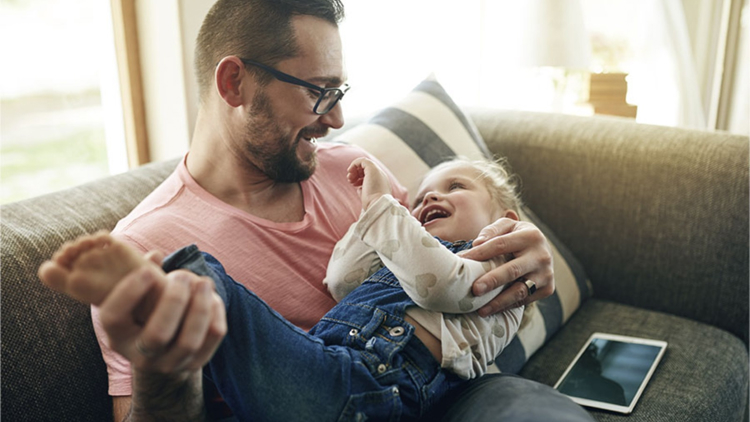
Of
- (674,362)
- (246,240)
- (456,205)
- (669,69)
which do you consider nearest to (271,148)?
(246,240)

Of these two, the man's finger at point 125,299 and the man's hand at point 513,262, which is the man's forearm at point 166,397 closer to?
the man's finger at point 125,299

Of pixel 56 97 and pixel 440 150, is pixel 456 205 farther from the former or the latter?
pixel 56 97

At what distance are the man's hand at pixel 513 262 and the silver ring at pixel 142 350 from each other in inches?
22.8

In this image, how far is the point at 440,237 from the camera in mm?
1362

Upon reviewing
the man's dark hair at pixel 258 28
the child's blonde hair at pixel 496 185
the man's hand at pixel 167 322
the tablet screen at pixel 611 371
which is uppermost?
the man's dark hair at pixel 258 28

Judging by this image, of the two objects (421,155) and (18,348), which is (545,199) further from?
(18,348)

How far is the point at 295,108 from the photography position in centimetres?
134

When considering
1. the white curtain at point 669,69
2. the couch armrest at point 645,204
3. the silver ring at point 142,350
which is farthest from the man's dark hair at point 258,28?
the white curtain at point 669,69

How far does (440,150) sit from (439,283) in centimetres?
75

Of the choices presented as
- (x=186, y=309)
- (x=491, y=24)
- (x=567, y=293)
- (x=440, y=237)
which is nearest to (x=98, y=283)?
Result: (x=186, y=309)

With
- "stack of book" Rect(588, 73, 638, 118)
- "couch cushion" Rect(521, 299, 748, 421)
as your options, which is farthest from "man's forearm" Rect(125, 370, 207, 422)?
"stack of book" Rect(588, 73, 638, 118)

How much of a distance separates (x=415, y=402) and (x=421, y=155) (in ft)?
2.62

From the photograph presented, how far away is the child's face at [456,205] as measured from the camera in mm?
1368

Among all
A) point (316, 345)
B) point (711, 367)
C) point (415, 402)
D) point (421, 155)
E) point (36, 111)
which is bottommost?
point (711, 367)
